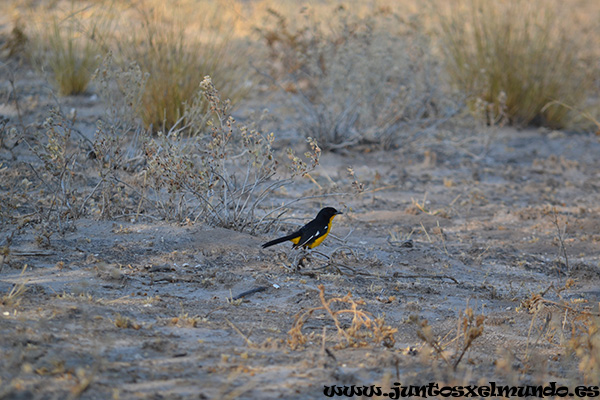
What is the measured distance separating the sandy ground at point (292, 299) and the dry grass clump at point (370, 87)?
→ 117 centimetres

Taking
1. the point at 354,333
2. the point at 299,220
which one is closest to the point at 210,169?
the point at 299,220

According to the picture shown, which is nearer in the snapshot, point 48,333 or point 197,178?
point 48,333

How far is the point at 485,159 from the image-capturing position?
312 inches

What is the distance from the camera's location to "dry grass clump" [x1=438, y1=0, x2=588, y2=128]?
335 inches

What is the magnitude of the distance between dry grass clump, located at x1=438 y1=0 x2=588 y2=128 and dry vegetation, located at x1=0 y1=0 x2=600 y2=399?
0.03 metres

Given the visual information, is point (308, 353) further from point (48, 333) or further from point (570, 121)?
point (570, 121)

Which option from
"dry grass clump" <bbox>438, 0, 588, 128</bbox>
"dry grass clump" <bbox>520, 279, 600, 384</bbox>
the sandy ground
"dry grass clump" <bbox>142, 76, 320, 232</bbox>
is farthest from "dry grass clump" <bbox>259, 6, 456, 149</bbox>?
"dry grass clump" <bbox>520, 279, 600, 384</bbox>

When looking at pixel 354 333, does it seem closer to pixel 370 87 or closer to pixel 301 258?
pixel 301 258

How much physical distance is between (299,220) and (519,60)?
4.63 m

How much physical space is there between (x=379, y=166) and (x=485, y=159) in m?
1.49

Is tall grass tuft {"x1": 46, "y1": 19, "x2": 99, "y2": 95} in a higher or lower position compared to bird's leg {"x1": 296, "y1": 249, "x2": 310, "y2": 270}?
higher

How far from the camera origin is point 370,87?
771cm

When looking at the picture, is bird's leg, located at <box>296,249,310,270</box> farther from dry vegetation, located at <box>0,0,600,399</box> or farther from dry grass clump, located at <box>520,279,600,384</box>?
dry grass clump, located at <box>520,279,600,384</box>

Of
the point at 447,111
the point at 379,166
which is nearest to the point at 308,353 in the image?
the point at 379,166
